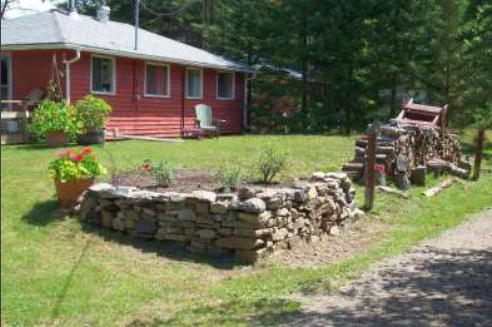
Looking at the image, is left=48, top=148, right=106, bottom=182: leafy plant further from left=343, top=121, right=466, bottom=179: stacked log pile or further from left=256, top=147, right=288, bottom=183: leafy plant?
left=343, top=121, right=466, bottom=179: stacked log pile

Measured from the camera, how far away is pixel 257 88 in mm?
25469

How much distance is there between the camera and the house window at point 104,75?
1811 cm

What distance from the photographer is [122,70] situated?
18844mm

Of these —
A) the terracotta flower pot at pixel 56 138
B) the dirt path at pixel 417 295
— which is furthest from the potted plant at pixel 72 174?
the terracotta flower pot at pixel 56 138

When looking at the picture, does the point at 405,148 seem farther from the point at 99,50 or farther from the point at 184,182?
the point at 99,50

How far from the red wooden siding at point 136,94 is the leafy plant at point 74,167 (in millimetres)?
8908

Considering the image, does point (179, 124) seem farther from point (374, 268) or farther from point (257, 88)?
point (374, 268)

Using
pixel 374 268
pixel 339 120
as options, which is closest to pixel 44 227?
pixel 374 268

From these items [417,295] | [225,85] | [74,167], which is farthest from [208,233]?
[225,85]

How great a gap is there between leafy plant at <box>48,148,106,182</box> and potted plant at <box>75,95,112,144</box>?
21.6 ft

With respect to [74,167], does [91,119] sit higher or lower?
higher

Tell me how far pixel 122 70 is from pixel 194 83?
3.83m

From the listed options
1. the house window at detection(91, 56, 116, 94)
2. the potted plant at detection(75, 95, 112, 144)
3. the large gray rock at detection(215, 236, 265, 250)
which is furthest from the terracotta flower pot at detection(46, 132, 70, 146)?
the large gray rock at detection(215, 236, 265, 250)

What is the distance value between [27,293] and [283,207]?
10.2ft
